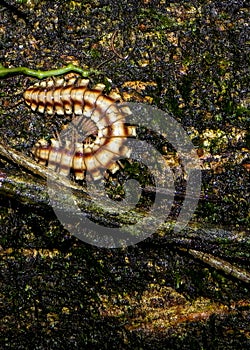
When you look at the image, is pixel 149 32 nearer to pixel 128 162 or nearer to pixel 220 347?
pixel 128 162

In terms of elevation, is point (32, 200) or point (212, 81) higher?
point (212, 81)

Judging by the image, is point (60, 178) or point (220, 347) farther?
point (220, 347)

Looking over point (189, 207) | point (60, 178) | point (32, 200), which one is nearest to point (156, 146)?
point (189, 207)

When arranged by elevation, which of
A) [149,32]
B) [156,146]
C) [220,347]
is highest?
[149,32]

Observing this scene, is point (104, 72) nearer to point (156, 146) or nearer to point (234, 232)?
point (156, 146)

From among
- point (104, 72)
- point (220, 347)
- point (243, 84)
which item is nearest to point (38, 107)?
point (104, 72)

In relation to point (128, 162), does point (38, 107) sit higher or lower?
higher
